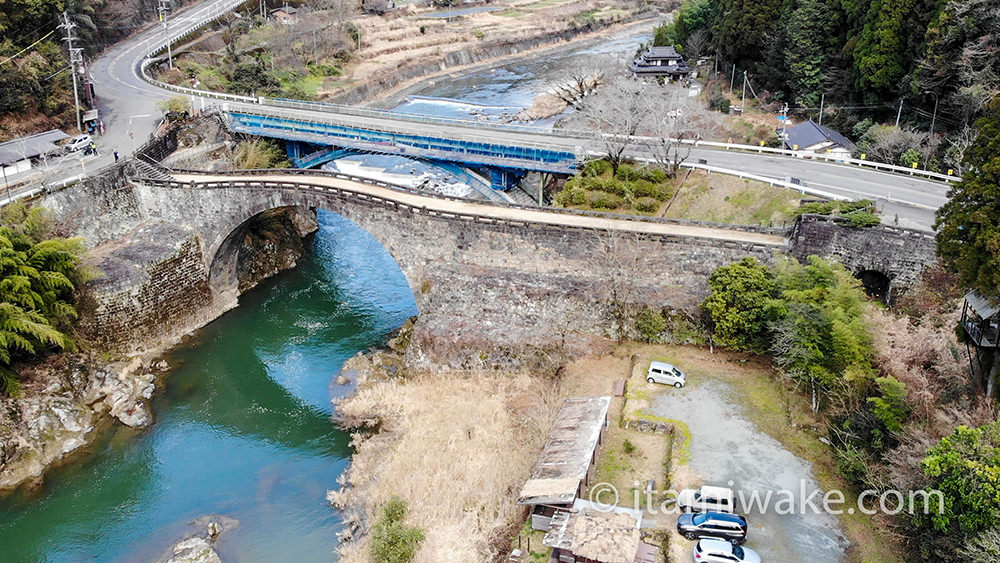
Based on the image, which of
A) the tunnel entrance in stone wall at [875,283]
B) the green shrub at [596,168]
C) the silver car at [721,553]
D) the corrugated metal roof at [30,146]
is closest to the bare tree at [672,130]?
the green shrub at [596,168]

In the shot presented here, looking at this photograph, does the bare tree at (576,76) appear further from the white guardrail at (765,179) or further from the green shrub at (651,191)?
the green shrub at (651,191)

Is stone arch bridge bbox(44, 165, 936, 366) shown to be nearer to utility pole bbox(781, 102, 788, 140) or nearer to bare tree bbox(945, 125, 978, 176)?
bare tree bbox(945, 125, 978, 176)

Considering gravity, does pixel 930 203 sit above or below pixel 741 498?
above

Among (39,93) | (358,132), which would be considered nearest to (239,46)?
(39,93)

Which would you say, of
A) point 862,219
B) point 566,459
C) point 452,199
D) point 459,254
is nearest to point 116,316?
point 459,254

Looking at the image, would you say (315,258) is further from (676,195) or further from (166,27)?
(166,27)

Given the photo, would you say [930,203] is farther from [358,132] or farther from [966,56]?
[358,132]
